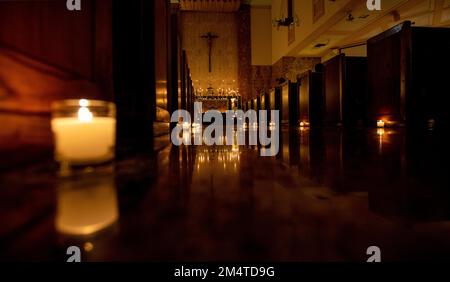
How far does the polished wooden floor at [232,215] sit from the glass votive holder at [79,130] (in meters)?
0.04

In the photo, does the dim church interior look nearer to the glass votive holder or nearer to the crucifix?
the glass votive holder

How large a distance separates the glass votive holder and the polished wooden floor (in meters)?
0.04

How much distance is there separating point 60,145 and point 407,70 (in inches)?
116

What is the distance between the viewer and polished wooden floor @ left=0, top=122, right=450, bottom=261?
0.83 ft

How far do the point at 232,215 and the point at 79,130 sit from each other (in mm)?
408

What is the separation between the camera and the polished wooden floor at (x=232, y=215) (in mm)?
254

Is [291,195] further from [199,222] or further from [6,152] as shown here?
[6,152]

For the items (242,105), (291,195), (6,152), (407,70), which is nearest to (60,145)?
(6,152)

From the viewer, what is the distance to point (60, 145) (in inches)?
23.5

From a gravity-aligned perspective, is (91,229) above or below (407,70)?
below

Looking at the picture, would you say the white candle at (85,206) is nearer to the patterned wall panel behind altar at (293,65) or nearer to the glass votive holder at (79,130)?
the glass votive holder at (79,130)

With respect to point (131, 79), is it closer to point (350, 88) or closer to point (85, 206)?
point (85, 206)

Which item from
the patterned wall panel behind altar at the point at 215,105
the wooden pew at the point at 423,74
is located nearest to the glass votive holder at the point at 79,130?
the wooden pew at the point at 423,74

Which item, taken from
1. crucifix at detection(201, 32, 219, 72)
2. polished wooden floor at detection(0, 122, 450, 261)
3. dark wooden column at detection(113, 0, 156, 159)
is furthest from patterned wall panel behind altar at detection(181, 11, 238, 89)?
polished wooden floor at detection(0, 122, 450, 261)
